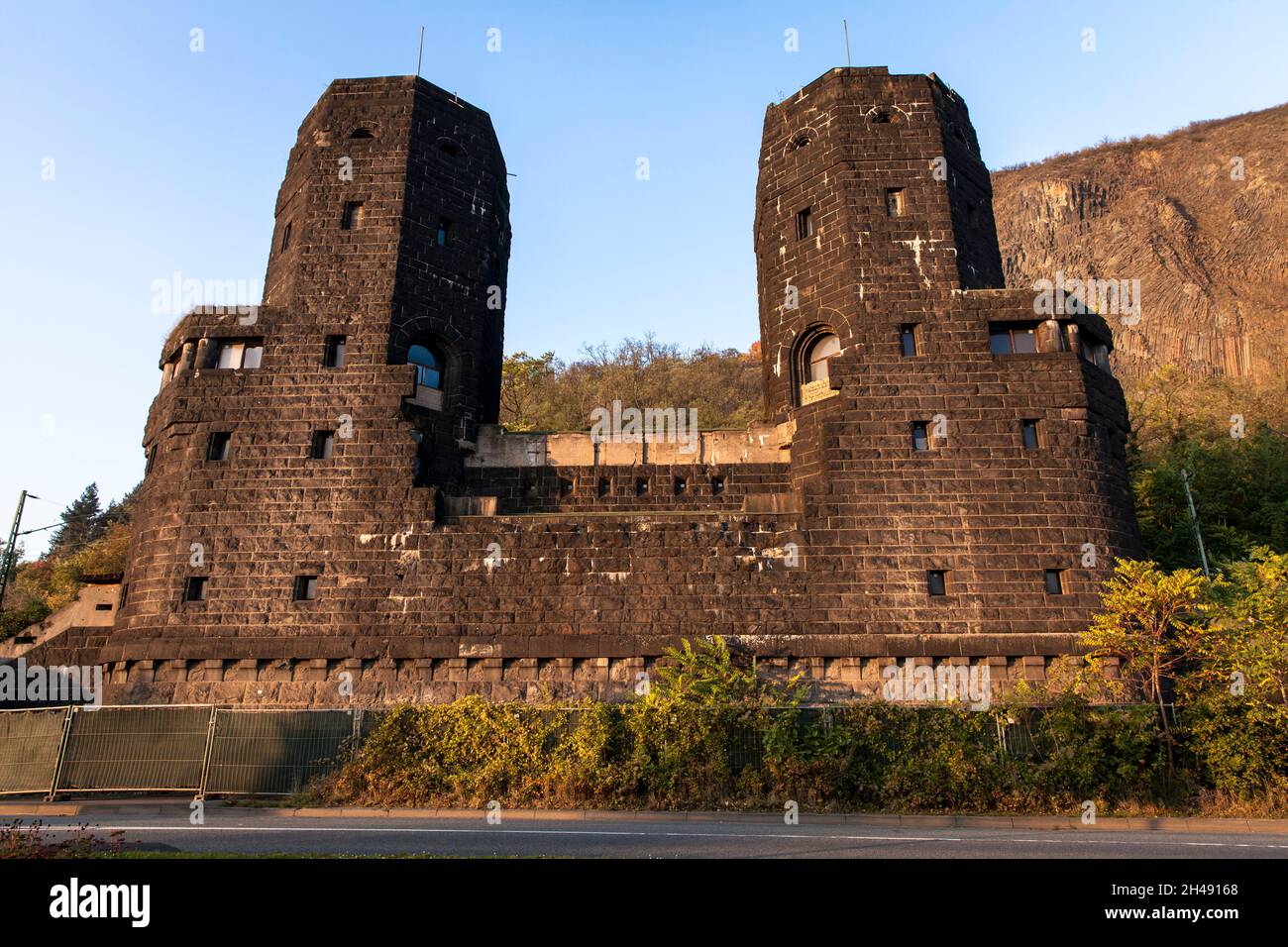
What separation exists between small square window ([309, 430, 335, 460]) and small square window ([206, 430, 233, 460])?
2.23 metres

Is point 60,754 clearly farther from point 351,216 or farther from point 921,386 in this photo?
point 921,386

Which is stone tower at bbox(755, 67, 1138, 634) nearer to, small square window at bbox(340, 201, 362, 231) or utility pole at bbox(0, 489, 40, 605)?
small square window at bbox(340, 201, 362, 231)

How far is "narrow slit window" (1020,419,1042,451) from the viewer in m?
20.3

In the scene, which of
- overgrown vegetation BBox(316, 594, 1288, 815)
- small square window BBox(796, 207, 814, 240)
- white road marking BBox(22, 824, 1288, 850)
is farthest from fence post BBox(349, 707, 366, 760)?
small square window BBox(796, 207, 814, 240)

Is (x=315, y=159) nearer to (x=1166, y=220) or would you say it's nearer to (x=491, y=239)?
(x=491, y=239)

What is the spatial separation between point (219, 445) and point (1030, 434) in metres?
20.6

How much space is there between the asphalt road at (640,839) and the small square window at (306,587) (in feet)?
18.6

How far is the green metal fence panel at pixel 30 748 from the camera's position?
16734 mm

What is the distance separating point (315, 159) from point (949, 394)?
19024 mm

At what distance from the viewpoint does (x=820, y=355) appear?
920 inches

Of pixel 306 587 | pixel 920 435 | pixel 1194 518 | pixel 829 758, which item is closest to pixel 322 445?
pixel 306 587

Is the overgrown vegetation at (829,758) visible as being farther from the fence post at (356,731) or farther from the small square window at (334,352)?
the small square window at (334,352)

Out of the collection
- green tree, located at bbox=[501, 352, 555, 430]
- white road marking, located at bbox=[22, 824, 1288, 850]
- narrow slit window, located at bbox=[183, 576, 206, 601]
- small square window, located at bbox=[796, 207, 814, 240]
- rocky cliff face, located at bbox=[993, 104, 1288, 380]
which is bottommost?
white road marking, located at bbox=[22, 824, 1288, 850]
